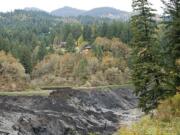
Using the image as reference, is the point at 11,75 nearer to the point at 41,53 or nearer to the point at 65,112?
the point at 65,112

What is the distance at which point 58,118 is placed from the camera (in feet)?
201

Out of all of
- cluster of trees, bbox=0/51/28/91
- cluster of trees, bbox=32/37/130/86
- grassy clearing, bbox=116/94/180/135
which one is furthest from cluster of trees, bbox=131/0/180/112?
cluster of trees, bbox=32/37/130/86

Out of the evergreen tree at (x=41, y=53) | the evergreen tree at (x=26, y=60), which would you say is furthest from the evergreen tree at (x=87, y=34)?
the evergreen tree at (x=26, y=60)

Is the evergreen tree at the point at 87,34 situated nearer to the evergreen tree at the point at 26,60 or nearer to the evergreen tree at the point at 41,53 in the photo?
the evergreen tree at the point at 41,53

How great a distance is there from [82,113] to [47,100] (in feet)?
23.8

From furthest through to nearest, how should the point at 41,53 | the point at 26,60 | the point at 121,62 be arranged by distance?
the point at 41,53, the point at 121,62, the point at 26,60

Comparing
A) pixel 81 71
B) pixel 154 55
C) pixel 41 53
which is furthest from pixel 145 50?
pixel 41 53

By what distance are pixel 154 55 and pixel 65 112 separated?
3861 cm

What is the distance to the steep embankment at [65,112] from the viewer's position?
183ft

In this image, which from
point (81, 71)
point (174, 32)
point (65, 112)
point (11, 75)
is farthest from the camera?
point (81, 71)

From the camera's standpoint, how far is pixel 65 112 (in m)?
71.4

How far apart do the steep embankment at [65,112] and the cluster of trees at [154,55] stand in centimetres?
2005

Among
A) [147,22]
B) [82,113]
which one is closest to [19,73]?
[82,113]

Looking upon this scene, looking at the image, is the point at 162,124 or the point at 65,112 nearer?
the point at 162,124
